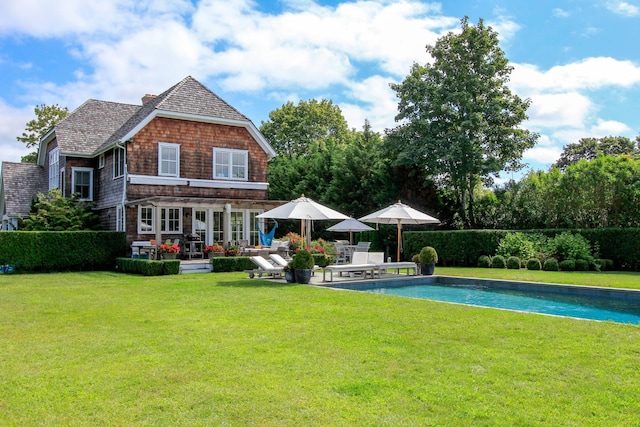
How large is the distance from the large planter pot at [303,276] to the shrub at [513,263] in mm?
10152

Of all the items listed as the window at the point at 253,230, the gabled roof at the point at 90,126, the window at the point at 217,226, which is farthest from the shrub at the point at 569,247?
the gabled roof at the point at 90,126

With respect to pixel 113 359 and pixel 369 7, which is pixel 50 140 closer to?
pixel 369 7

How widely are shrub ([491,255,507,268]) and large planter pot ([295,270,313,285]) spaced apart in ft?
33.3

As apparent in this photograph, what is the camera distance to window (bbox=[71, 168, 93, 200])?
25.4 metres

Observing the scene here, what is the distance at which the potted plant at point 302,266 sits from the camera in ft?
49.2

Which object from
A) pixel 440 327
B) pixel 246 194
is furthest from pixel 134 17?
pixel 440 327

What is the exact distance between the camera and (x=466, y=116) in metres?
26.9

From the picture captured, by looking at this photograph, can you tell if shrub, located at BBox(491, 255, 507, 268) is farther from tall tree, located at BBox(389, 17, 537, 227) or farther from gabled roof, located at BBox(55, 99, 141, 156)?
gabled roof, located at BBox(55, 99, 141, 156)

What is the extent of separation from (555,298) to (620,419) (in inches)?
410

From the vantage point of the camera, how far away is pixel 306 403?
4730 millimetres

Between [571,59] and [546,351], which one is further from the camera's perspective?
[571,59]

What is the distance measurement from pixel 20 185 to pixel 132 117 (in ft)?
28.7

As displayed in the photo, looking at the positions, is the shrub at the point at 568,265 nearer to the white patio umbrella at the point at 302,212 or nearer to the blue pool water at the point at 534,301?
the blue pool water at the point at 534,301

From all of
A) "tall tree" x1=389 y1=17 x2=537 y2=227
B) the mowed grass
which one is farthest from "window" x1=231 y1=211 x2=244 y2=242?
the mowed grass
